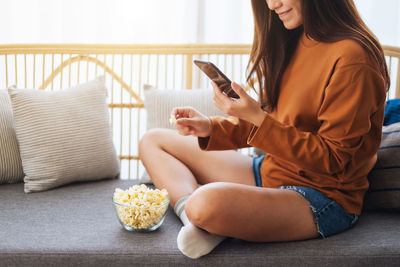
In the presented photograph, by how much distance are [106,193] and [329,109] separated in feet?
2.89

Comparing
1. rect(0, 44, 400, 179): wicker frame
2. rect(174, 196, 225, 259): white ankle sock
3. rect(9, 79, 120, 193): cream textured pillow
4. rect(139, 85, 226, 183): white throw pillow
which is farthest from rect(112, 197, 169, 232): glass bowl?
rect(0, 44, 400, 179): wicker frame

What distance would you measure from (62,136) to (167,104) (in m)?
0.43

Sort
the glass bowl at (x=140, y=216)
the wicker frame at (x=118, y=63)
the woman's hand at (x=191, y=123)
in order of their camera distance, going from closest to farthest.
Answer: the glass bowl at (x=140, y=216)
the woman's hand at (x=191, y=123)
the wicker frame at (x=118, y=63)

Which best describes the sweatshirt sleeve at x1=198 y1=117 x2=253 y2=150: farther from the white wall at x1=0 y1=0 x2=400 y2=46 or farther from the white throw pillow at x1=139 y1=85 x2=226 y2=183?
the white wall at x1=0 y1=0 x2=400 y2=46

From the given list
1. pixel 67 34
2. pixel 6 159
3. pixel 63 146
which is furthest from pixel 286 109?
pixel 67 34

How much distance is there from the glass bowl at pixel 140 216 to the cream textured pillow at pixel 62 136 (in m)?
0.48

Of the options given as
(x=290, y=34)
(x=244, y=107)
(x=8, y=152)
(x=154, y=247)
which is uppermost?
(x=290, y=34)

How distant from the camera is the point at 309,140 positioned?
113 cm

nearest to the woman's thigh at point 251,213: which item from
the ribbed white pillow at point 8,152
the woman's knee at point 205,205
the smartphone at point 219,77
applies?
the woman's knee at point 205,205

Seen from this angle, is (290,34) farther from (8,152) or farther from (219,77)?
(8,152)

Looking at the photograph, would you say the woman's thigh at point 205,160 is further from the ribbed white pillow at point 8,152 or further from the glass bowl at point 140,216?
the ribbed white pillow at point 8,152

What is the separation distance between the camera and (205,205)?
110 cm

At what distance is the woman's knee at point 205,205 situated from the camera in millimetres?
1098

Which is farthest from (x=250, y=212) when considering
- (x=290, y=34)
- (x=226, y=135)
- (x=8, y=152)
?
(x=8, y=152)
